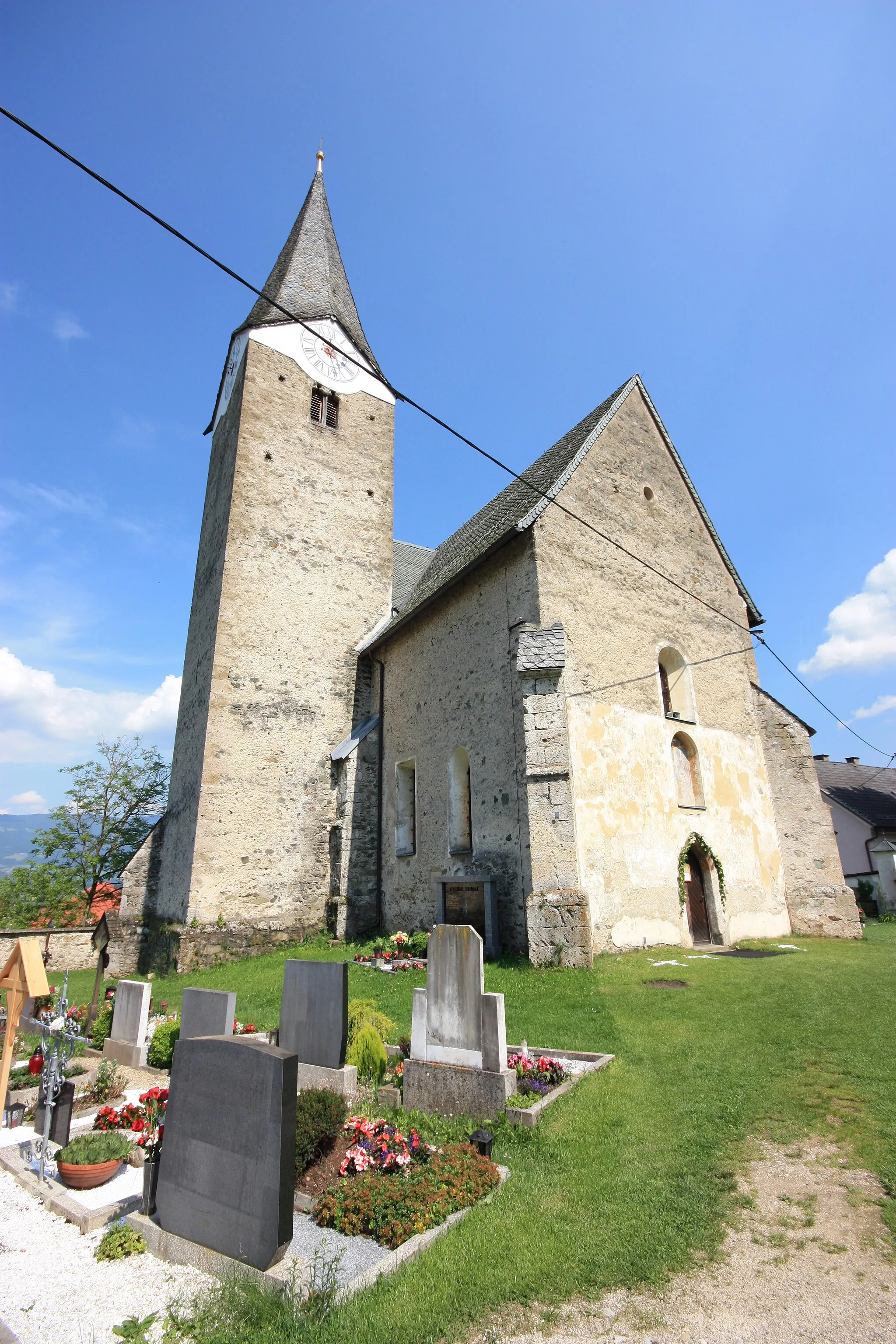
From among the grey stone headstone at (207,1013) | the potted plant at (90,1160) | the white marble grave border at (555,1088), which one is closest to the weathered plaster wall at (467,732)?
the white marble grave border at (555,1088)

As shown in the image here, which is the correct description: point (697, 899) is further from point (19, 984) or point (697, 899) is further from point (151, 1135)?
point (19, 984)

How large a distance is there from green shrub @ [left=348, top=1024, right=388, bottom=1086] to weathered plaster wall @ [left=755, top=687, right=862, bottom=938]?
1127 cm

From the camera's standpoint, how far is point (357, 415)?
19859mm

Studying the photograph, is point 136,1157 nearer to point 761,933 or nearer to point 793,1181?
point 793,1181

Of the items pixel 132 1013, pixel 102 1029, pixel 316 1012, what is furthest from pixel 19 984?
pixel 102 1029

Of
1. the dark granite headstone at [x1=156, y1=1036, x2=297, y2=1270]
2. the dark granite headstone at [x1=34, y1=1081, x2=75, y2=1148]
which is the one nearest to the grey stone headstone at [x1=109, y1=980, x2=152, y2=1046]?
the dark granite headstone at [x1=34, y1=1081, x2=75, y2=1148]

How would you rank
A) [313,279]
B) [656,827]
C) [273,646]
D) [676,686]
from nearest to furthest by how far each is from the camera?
[656,827], [676,686], [273,646], [313,279]

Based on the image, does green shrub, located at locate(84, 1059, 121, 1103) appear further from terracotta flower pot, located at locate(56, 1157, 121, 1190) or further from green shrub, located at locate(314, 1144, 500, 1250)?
green shrub, located at locate(314, 1144, 500, 1250)

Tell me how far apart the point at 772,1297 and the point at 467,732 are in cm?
1034

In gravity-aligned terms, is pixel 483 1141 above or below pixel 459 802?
below

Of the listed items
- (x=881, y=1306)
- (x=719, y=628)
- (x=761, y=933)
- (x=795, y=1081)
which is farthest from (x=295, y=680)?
(x=881, y=1306)

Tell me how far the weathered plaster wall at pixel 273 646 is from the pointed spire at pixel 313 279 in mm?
2080

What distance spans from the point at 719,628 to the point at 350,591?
9372mm

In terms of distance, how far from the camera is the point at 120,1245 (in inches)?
153
